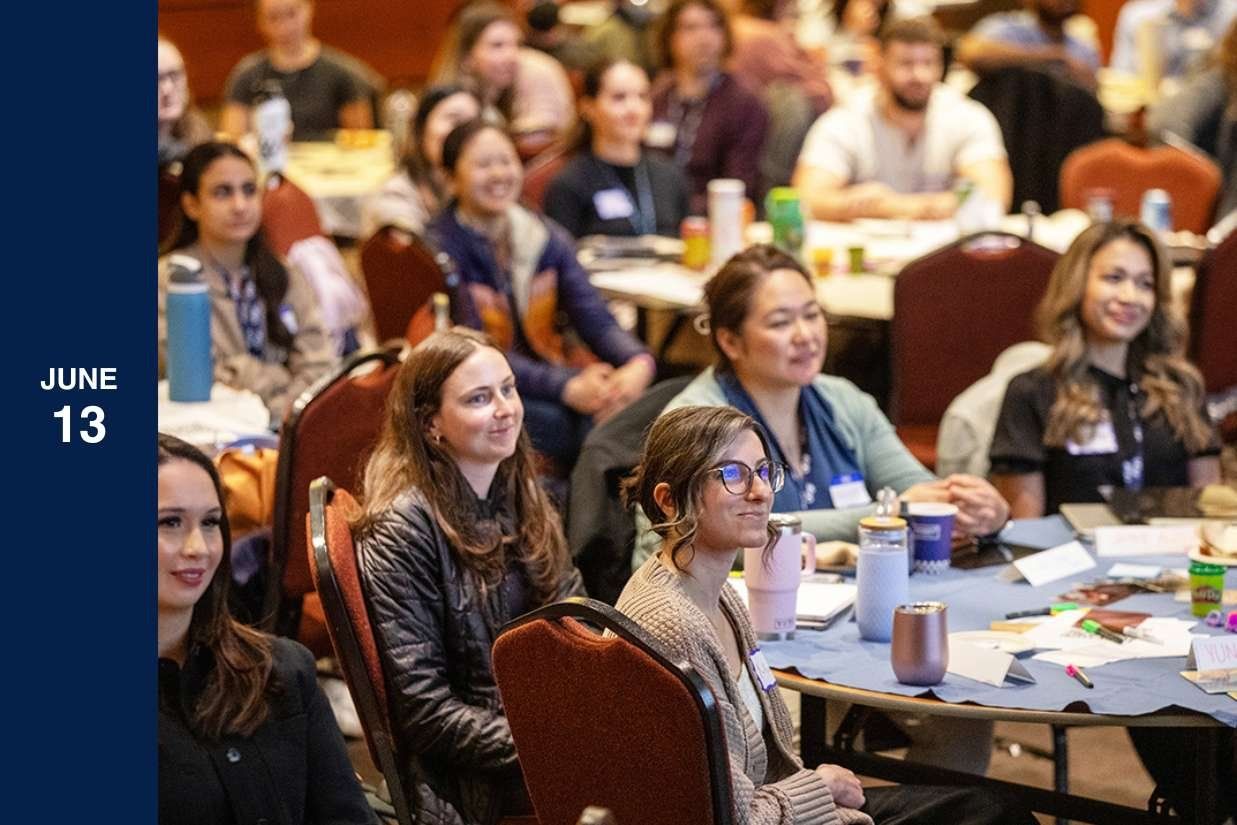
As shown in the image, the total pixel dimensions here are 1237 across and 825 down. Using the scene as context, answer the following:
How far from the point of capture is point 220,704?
270 cm

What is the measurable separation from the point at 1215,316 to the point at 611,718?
3.59m

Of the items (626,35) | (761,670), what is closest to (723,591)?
(761,670)

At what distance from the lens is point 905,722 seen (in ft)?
12.6

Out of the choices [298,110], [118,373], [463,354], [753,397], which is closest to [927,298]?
[753,397]

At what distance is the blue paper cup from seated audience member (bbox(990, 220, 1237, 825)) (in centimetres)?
72

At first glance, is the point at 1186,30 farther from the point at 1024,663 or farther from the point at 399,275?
the point at 1024,663

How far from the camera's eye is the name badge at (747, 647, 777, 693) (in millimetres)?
2861

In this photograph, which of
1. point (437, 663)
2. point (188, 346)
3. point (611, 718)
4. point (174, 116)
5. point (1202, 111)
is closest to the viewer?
point (611, 718)

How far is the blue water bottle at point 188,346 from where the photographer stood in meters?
4.46

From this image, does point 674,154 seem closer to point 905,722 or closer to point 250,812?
point 905,722

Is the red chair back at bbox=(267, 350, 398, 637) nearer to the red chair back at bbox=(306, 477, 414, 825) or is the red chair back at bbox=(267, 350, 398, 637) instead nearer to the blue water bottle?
the blue water bottle

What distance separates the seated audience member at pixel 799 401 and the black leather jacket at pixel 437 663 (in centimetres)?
78

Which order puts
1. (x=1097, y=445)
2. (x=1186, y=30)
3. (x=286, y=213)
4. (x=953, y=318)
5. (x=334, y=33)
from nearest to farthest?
1. (x=1097, y=445)
2. (x=953, y=318)
3. (x=286, y=213)
4. (x=1186, y=30)
5. (x=334, y=33)

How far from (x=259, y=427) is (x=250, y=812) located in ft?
5.75
